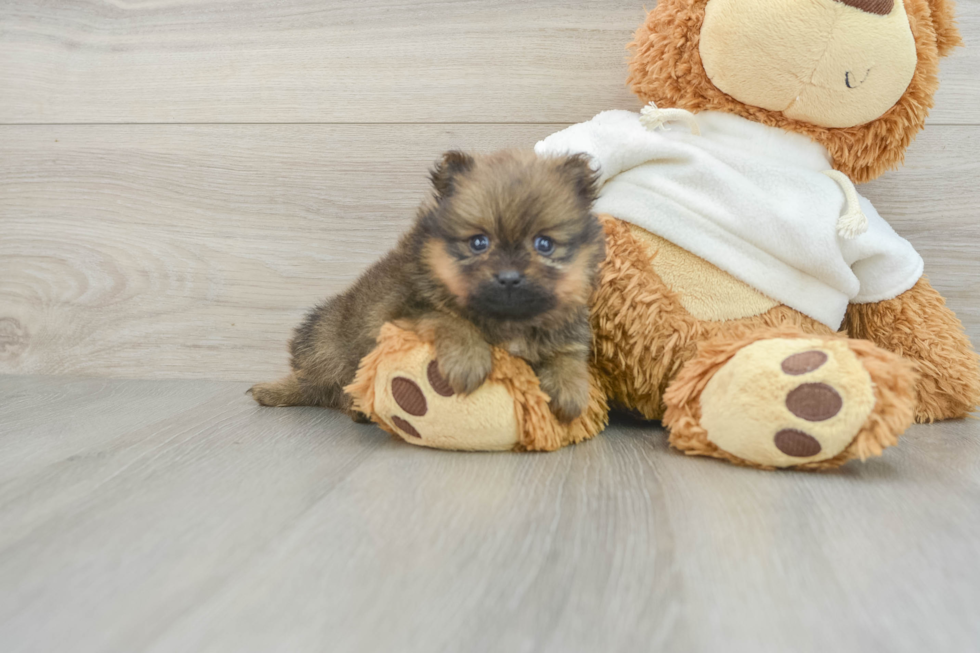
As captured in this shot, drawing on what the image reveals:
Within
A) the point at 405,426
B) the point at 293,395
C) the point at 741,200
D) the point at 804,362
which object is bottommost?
the point at 293,395

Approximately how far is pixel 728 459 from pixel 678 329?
9.7 inches

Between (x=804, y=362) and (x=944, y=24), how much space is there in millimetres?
708

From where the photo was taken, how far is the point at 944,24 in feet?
3.97

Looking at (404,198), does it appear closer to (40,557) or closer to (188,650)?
(40,557)

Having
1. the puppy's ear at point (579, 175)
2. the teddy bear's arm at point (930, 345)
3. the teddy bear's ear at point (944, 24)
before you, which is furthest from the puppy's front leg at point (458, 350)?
the teddy bear's ear at point (944, 24)

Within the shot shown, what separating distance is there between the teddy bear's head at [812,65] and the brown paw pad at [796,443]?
0.58m

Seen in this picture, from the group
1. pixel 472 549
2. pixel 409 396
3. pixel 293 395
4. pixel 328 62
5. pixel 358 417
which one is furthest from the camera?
pixel 328 62

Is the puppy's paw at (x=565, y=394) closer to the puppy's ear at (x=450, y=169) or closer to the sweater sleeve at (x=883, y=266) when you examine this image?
the puppy's ear at (x=450, y=169)

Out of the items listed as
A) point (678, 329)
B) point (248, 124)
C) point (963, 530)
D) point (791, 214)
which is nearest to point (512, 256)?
point (678, 329)

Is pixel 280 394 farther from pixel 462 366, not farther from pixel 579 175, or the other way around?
pixel 579 175

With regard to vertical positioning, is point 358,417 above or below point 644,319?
below

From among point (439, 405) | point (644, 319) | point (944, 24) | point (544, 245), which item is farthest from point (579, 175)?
→ point (944, 24)

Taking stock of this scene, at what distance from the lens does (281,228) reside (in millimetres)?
1640

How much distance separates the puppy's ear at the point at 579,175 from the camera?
1044 millimetres
